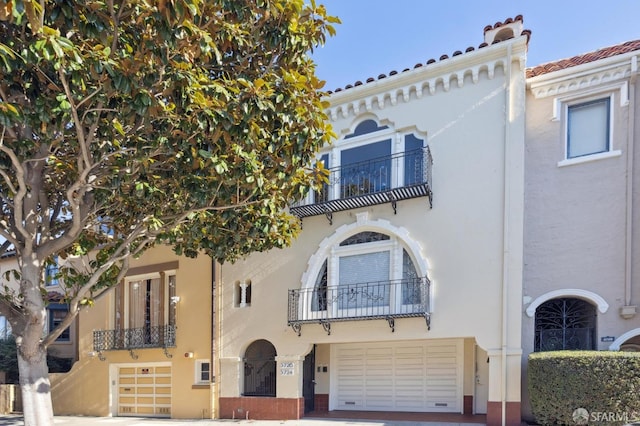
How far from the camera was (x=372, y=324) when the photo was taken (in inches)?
461

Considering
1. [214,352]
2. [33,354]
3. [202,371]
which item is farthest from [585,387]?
[202,371]

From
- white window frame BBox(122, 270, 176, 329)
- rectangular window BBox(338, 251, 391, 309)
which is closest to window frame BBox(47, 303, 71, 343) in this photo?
white window frame BBox(122, 270, 176, 329)

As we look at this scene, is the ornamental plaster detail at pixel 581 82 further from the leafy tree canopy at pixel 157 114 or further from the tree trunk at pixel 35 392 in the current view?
the tree trunk at pixel 35 392

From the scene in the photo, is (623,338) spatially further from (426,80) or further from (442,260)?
(426,80)

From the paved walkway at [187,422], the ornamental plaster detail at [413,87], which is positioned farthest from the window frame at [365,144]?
the paved walkway at [187,422]

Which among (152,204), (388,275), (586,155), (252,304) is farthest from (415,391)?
(152,204)

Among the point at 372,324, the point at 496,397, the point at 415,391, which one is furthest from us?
the point at 415,391

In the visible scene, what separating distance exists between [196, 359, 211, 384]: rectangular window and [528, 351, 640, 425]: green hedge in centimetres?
897

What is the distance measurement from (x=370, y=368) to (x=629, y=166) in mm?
8013

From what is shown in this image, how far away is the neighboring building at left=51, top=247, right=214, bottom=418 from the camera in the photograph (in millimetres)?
14287

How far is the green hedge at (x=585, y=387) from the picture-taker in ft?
27.9

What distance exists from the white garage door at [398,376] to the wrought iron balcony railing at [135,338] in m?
5.12

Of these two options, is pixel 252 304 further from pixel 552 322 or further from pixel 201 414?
pixel 552 322

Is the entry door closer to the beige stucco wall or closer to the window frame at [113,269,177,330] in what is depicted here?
the beige stucco wall
